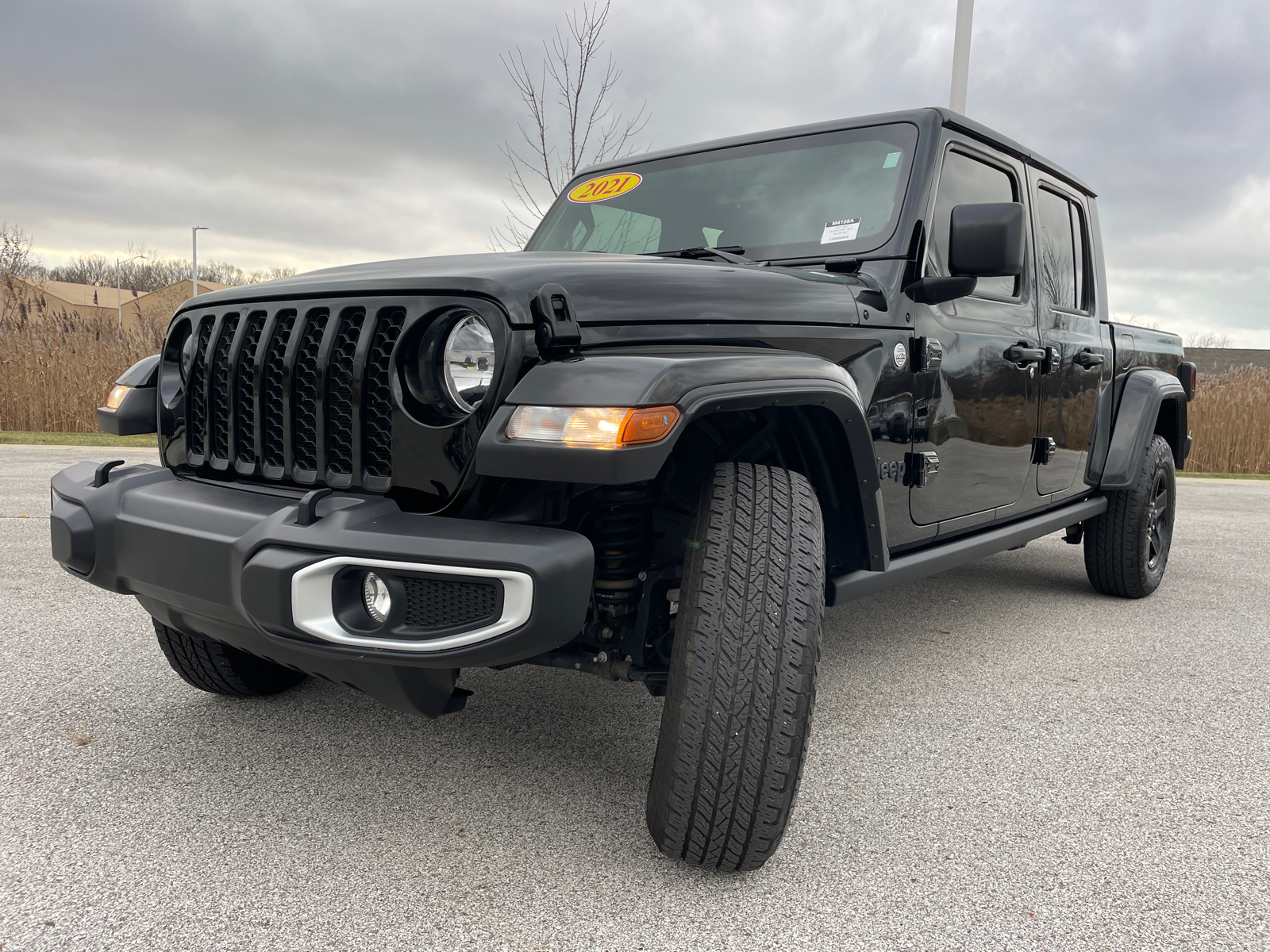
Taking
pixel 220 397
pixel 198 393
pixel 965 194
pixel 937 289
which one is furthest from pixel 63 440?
pixel 937 289

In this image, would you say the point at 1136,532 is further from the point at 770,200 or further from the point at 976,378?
the point at 770,200

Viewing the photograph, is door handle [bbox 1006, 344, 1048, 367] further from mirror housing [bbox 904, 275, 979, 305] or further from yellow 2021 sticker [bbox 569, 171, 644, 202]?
yellow 2021 sticker [bbox 569, 171, 644, 202]

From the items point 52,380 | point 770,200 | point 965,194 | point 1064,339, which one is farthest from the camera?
point 52,380

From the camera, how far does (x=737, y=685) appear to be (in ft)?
6.07

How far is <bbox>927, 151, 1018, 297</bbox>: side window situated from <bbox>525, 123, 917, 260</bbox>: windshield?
0.58ft

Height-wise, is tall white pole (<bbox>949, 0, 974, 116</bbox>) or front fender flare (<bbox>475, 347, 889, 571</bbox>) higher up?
tall white pole (<bbox>949, 0, 974, 116</bbox>)

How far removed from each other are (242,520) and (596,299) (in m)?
0.84

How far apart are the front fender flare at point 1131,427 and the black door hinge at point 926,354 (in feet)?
5.82

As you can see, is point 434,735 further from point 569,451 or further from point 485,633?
point 569,451

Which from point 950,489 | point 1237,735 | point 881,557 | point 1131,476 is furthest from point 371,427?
point 1131,476

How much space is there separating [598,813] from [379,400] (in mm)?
1110

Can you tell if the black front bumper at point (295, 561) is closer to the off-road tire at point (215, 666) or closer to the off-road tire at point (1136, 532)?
the off-road tire at point (215, 666)

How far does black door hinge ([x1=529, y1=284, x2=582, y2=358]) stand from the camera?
1.80 meters

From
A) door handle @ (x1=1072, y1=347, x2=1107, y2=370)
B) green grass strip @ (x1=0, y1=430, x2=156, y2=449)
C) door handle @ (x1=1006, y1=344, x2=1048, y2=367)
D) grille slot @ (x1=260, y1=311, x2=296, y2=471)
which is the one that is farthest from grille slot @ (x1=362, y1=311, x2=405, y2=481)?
green grass strip @ (x1=0, y1=430, x2=156, y2=449)
